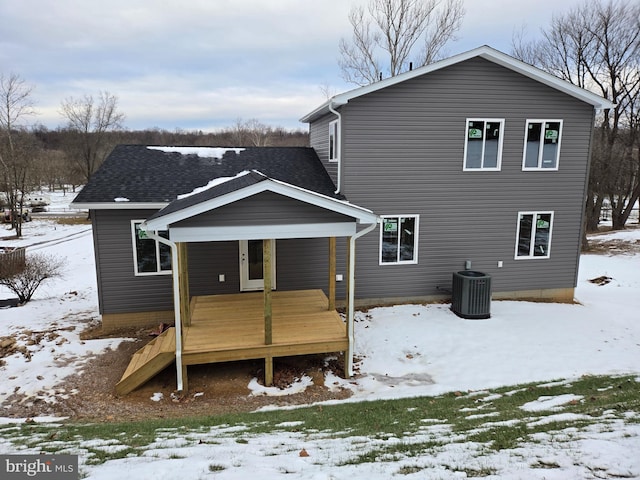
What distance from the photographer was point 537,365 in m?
7.42

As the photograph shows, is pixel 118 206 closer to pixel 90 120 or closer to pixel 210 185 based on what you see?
pixel 210 185

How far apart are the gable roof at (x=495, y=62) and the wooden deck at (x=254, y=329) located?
4636 mm

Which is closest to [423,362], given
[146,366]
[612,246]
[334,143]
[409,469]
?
[409,469]

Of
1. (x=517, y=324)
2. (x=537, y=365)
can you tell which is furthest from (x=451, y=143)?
(x=537, y=365)

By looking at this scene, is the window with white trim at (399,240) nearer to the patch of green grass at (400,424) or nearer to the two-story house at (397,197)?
the two-story house at (397,197)

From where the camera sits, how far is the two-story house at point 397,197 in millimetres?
9281

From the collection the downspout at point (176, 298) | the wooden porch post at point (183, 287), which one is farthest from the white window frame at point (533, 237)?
the downspout at point (176, 298)

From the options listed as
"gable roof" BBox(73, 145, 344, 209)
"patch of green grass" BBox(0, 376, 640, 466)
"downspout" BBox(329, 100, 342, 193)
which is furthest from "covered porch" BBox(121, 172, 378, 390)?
"downspout" BBox(329, 100, 342, 193)

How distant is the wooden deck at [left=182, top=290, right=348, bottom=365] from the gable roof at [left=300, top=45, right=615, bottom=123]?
15.2 ft

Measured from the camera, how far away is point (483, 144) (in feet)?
34.2

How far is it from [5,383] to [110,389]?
168cm

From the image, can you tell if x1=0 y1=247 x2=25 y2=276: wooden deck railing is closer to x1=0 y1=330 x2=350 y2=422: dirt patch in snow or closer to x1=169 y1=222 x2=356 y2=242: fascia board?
x1=0 y1=330 x2=350 y2=422: dirt patch in snow

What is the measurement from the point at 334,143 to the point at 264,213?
440 centimetres

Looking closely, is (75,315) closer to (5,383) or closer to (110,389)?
(5,383)
